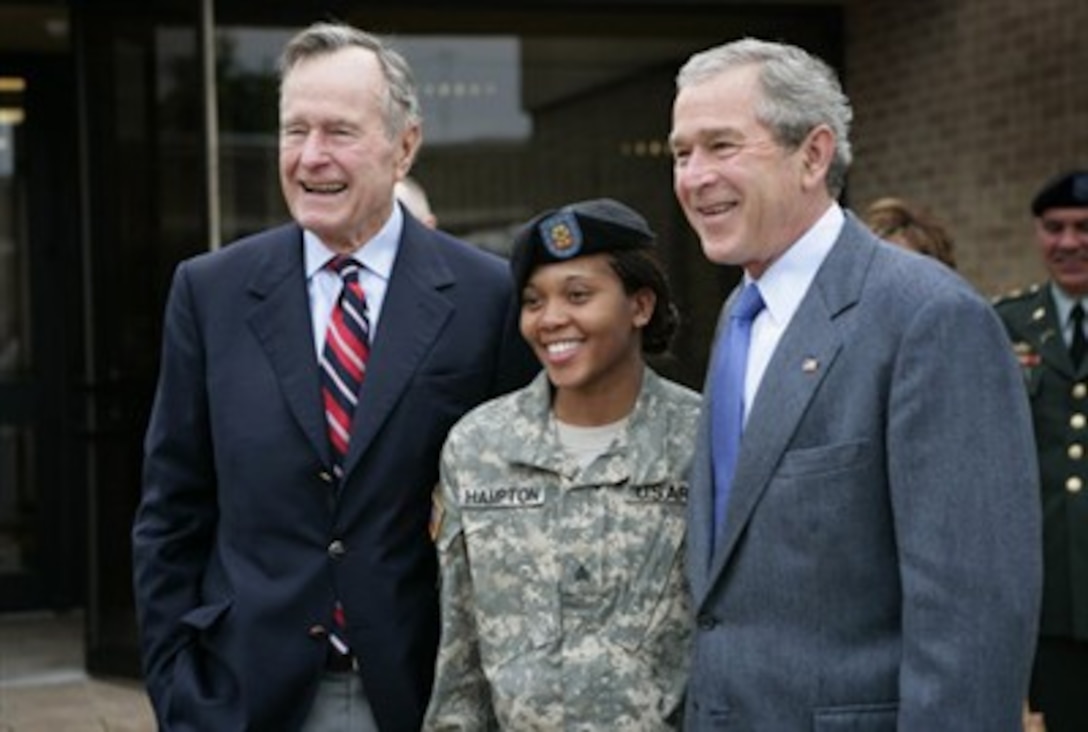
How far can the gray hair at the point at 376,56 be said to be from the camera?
298 centimetres

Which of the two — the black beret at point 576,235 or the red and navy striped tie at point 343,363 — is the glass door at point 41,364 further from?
the black beret at point 576,235

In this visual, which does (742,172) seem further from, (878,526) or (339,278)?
(339,278)

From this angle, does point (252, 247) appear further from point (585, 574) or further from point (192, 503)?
point (585, 574)

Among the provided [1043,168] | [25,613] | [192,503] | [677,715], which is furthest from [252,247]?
[25,613]

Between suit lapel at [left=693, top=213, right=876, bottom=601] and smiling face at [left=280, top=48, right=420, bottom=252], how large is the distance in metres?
0.88

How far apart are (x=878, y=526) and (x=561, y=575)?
0.60 metres

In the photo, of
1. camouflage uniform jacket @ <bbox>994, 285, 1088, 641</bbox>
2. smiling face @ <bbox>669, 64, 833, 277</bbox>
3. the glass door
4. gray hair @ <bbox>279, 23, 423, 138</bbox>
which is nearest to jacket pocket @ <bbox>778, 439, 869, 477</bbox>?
smiling face @ <bbox>669, 64, 833, 277</bbox>

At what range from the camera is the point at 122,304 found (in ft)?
24.6

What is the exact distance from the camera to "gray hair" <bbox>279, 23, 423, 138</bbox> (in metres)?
2.98

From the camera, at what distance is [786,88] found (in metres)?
2.48

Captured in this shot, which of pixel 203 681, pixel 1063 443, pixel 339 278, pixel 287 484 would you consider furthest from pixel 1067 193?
pixel 203 681

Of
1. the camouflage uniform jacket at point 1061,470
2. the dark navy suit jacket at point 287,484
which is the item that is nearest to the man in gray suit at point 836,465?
the dark navy suit jacket at point 287,484

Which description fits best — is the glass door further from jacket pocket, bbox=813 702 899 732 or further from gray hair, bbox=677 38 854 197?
jacket pocket, bbox=813 702 899 732

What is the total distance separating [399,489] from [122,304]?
4849 mm
